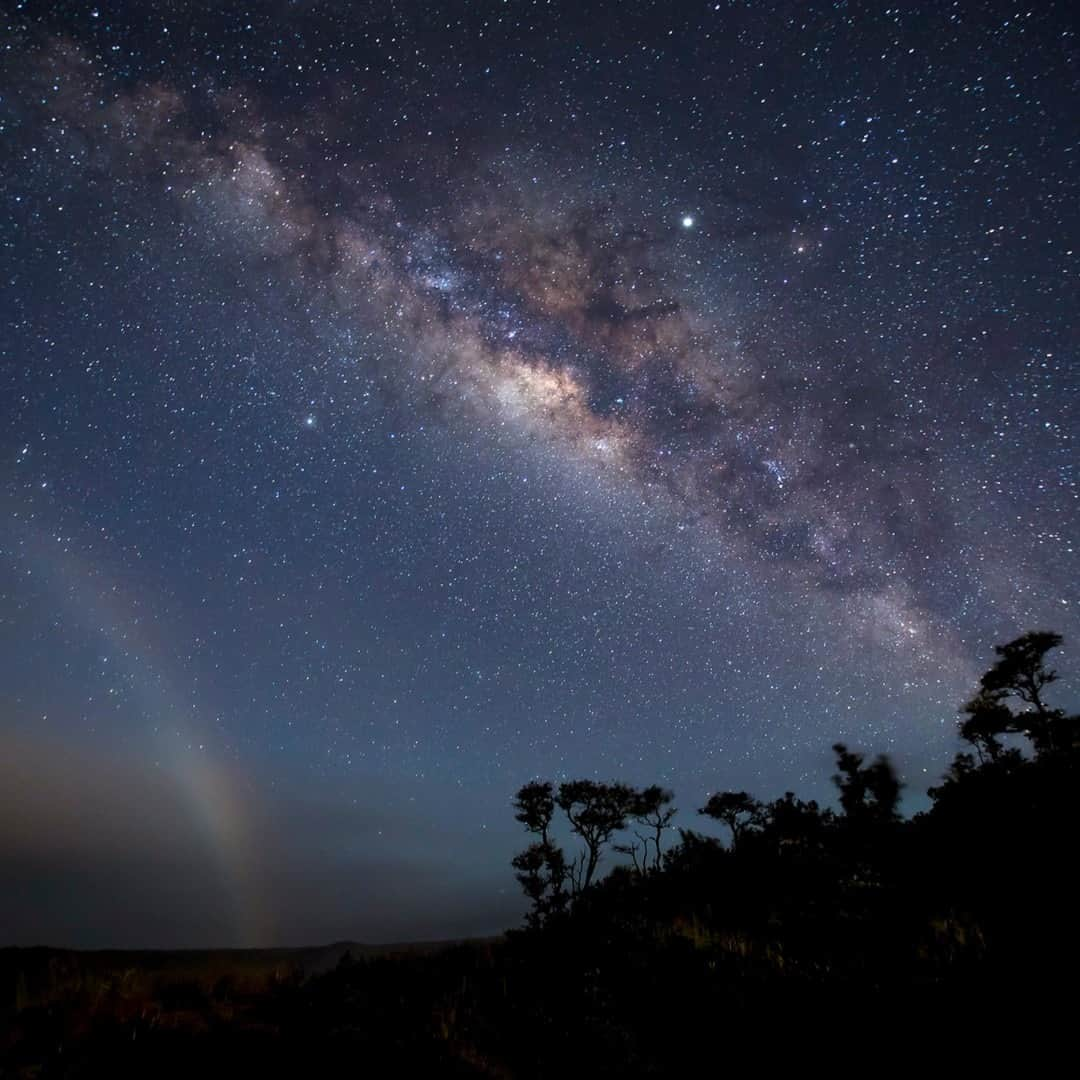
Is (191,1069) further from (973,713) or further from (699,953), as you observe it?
(973,713)

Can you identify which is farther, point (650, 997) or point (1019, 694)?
point (1019, 694)

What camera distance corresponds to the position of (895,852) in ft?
59.2

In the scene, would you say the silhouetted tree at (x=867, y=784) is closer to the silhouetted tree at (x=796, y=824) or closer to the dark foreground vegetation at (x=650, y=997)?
the silhouetted tree at (x=796, y=824)

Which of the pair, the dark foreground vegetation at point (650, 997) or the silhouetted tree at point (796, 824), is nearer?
the dark foreground vegetation at point (650, 997)

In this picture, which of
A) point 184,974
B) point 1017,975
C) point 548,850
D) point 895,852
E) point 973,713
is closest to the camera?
point 1017,975

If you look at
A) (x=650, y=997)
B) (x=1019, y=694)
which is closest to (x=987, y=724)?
(x=1019, y=694)

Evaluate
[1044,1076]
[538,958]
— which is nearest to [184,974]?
[538,958]

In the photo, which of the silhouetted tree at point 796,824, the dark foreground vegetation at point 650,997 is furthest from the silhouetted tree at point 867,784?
the dark foreground vegetation at point 650,997

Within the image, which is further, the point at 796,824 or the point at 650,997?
the point at 796,824

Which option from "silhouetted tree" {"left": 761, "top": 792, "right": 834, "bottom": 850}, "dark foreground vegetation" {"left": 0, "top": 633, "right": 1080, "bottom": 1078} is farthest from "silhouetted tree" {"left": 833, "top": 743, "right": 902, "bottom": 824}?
"dark foreground vegetation" {"left": 0, "top": 633, "right": 1080, "bottom": 1078}

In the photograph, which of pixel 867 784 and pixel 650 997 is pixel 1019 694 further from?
pixel 650 997

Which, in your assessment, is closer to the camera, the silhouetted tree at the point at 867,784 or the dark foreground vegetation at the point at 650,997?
the dark foreground vegetation at the point at 650,997

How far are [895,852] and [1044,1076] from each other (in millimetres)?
15104

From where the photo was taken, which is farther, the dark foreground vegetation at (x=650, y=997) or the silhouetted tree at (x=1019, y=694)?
the silhouetted tree at (x=1019, y=694)
